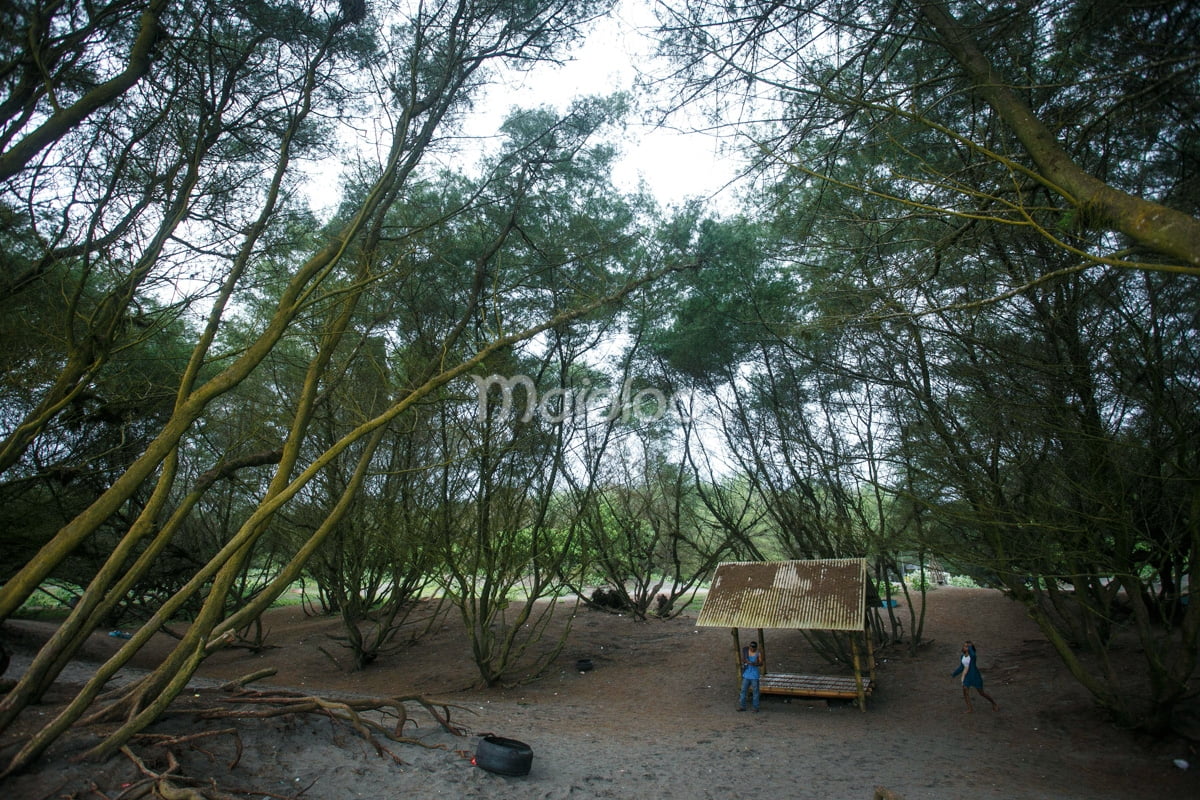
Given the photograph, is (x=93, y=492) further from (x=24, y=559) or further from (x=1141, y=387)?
(x=1141, y=387)

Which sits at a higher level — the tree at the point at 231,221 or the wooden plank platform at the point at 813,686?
the tree at the point at 231,221

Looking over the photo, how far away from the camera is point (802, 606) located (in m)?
9.54

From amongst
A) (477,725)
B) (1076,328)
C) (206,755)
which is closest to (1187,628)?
(1076,328)

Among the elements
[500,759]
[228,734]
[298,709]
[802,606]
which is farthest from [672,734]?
[228,734]

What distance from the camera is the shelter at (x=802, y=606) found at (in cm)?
920

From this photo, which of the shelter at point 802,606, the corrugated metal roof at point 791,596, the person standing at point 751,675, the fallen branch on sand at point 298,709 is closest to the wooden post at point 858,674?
the shelter at point 802,606

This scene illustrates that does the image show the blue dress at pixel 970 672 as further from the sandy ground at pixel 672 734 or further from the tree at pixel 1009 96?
the tree at pixel 1009 96

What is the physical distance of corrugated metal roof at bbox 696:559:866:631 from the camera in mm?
9156

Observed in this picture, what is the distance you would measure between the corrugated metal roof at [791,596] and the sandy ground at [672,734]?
1.29 m

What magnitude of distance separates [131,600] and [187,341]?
516cm

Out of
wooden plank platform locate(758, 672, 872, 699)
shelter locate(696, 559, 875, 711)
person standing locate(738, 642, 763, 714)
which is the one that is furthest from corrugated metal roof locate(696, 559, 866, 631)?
wooden plank platform locate(758, 672, 872, 699)

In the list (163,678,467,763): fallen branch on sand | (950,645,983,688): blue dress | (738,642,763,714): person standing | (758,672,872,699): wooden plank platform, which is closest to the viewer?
(163,678,467,763): fallen branch on sand

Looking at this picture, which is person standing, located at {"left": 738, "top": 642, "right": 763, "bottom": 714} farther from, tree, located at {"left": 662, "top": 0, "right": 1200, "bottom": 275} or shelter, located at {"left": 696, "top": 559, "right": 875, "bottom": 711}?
tree, located at {"left": 662, "top": 0, "right": 1200, "bottom": 275}

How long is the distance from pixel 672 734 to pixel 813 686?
278cm
